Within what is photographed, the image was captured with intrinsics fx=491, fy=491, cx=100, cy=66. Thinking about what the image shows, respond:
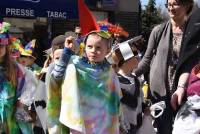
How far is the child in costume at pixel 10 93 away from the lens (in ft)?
14.7

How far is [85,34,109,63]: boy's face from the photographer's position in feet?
12.9

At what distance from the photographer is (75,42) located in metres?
3.92

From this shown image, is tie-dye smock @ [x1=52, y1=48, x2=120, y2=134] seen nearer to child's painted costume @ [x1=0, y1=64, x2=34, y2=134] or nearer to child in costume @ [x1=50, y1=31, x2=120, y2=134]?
child in costume @ [x1=50, y1=31, x2=120, y2=134]

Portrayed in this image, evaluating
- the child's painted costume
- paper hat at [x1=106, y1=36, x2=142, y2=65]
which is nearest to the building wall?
paper hat at [x1=106, y1=36, x2=142, y2=65]

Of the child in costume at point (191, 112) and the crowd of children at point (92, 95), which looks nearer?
the child in costume at point (191, 112)

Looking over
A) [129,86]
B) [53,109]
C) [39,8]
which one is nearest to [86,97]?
[53,109]

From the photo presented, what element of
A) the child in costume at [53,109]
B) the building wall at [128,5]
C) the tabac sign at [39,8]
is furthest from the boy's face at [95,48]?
the building wall at [128,5]

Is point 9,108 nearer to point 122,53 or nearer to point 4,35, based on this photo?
point 4,35

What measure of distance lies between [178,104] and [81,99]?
30.6 inches

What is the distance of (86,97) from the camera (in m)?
3.93

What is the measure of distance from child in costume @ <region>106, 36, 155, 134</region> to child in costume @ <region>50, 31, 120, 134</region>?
0.40 metres

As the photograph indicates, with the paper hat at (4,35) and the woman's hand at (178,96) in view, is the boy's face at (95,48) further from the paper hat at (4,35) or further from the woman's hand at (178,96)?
the paper hat at (4,35)

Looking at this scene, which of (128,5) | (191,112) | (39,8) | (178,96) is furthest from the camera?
(128,5)

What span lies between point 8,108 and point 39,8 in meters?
9.56
